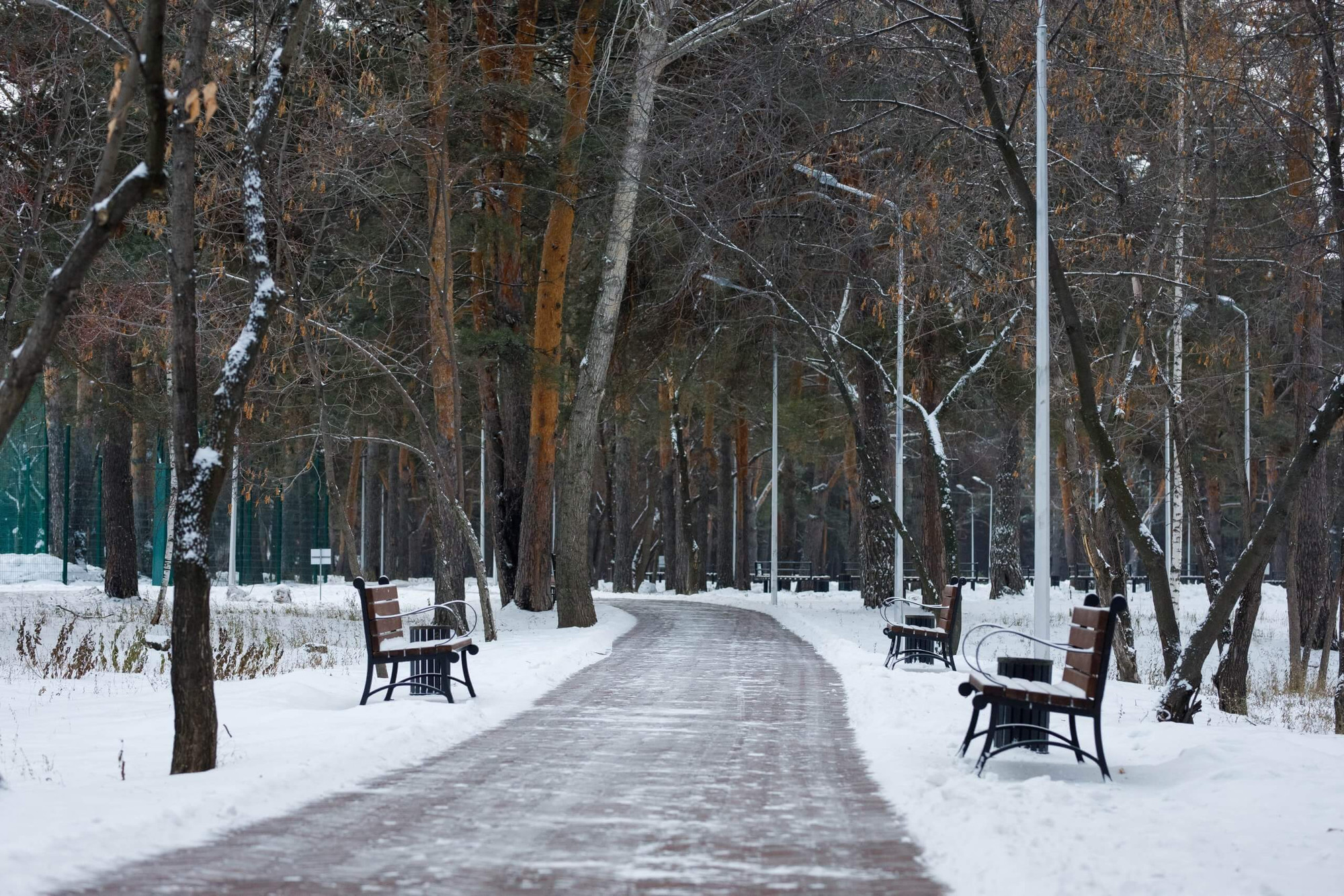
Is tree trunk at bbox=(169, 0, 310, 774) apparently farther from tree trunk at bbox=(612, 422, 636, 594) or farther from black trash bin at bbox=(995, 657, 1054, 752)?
tree trunk at bbox=(612, 422, 636, 594)

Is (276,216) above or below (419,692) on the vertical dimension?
above

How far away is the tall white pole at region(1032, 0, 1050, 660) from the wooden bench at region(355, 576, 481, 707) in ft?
18.5

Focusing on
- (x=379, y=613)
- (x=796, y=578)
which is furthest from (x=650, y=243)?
(x=796, y=578)

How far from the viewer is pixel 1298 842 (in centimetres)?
616

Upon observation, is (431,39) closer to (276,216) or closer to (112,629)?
(276,216)

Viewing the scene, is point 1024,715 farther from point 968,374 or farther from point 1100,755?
point 968,374

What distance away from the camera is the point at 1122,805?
702cm

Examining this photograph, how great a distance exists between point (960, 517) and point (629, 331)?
59.7 metres

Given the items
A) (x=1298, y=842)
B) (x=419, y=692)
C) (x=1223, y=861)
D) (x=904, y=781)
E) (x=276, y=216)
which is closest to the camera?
(x=1223, y=861)

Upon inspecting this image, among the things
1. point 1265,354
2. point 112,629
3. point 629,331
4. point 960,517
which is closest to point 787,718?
point 112,629

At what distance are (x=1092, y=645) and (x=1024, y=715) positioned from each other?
653 millimetres

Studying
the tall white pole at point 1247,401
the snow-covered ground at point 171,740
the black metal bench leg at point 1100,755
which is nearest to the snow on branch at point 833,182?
the tall white pole at point 1247,401

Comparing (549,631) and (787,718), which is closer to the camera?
(787,718)

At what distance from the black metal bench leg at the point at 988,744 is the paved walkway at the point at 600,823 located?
0.66 meters
